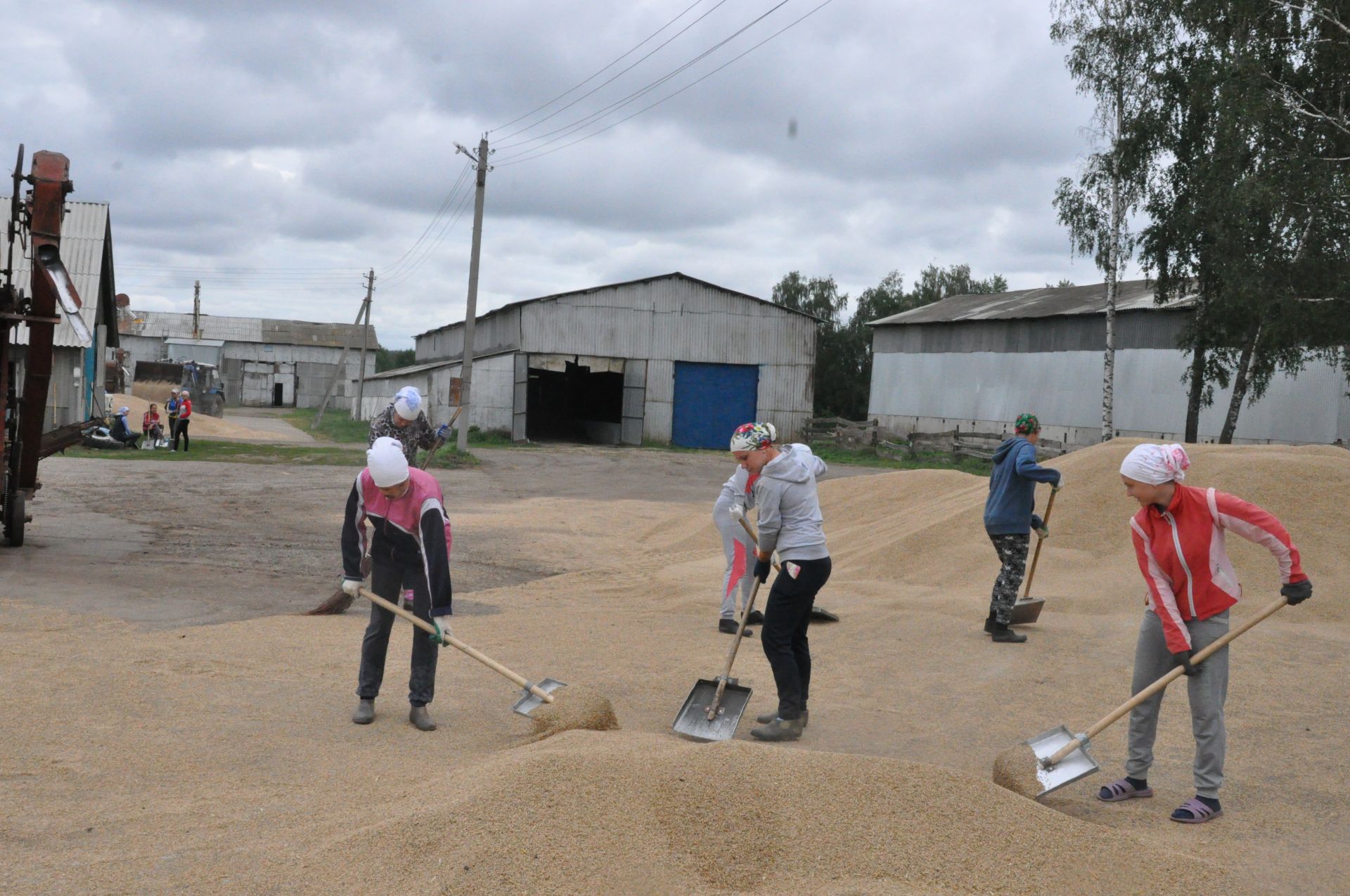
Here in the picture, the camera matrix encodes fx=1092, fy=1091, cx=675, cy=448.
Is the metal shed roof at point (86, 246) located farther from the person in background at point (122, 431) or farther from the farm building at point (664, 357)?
the farm building at point (664, 357)

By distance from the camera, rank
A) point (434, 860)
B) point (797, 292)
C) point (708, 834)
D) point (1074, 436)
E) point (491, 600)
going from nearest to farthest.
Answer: point (434, 860) → point (708, 834) → point (491, 600) → point (1074, 436) → point (797, 292)

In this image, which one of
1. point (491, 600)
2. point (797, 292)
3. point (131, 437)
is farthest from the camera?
point (797, 292)

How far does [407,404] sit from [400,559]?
7.23 feet

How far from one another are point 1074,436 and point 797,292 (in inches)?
977

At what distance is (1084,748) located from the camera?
514 centimetres

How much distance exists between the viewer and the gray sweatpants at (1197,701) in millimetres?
4938

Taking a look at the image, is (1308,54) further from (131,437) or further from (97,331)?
(97,331)

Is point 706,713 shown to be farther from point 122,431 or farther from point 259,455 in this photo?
point 122,431

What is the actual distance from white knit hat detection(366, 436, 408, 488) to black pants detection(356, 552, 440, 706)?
607mm

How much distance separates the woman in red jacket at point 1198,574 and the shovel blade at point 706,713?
2.17 m

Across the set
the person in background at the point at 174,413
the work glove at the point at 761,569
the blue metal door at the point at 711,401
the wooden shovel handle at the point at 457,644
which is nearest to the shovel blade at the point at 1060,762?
the work glove at the point at 761,569

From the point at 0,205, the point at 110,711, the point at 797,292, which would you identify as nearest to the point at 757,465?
the point at 110,711

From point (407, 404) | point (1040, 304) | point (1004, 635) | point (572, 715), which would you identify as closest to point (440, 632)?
point (572, 715)

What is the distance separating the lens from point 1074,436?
3155 centimetres
